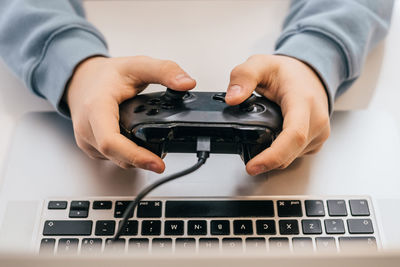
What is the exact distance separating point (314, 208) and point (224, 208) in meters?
0.10

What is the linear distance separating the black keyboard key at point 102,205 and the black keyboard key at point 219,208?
0.07 meters

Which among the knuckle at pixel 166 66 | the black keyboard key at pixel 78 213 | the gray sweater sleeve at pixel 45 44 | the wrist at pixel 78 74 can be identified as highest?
the gray sweater sleeve at pixel 45 44

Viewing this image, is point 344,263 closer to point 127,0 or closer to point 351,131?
point 351,131

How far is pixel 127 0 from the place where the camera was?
2.10 ft

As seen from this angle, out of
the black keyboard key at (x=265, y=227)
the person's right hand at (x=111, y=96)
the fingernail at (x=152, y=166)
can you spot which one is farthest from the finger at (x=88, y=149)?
the black keyboard key at (x=265, y=227)

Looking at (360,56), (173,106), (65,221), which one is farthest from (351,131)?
(65,221)

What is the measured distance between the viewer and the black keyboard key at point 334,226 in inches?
16.3

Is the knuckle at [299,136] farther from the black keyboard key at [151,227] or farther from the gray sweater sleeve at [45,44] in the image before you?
the gray sweater sleeve at [45,44]

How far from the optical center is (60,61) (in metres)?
0.49

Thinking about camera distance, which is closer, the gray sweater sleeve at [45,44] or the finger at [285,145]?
the finger at [285,145]

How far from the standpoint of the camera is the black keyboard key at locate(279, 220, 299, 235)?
411 mm

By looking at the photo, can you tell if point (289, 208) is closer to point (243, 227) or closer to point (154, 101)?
point (243, 227)

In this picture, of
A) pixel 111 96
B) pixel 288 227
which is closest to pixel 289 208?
pixel 288 227

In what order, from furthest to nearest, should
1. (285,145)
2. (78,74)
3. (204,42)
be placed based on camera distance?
(204,42) → (78,74) → (285,145)
